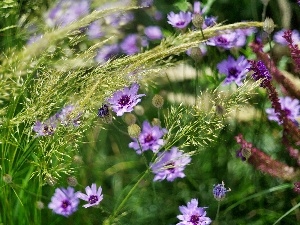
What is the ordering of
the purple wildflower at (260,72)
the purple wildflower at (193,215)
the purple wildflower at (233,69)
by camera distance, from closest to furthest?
the purple wildflower at (260,72), the purple wildflower at (193,215), the purple wildflower at (233,69)

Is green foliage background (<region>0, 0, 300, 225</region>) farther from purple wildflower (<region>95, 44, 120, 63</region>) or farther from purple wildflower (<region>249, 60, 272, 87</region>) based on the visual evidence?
purple wildflower (<region>95, 44, 120, 63</region>)

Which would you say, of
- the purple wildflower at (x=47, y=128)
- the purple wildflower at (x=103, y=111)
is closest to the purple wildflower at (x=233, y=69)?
the purple wildflower at (x=103, y=111)

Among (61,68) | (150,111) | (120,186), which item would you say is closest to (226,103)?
(61,68)

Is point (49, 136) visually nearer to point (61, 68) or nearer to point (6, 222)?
point (61, 68)

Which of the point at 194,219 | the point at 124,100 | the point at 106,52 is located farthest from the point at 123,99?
the point at 106,52

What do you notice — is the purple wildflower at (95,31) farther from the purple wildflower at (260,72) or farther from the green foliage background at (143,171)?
the purple wildflower at (260,72)

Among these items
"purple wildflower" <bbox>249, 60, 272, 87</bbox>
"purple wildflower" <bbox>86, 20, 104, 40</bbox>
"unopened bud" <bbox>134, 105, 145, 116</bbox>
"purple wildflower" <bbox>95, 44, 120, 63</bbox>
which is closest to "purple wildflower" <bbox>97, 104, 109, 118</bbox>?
"unopened bud" <bbox>134, 105, 145, 116</bbox>
